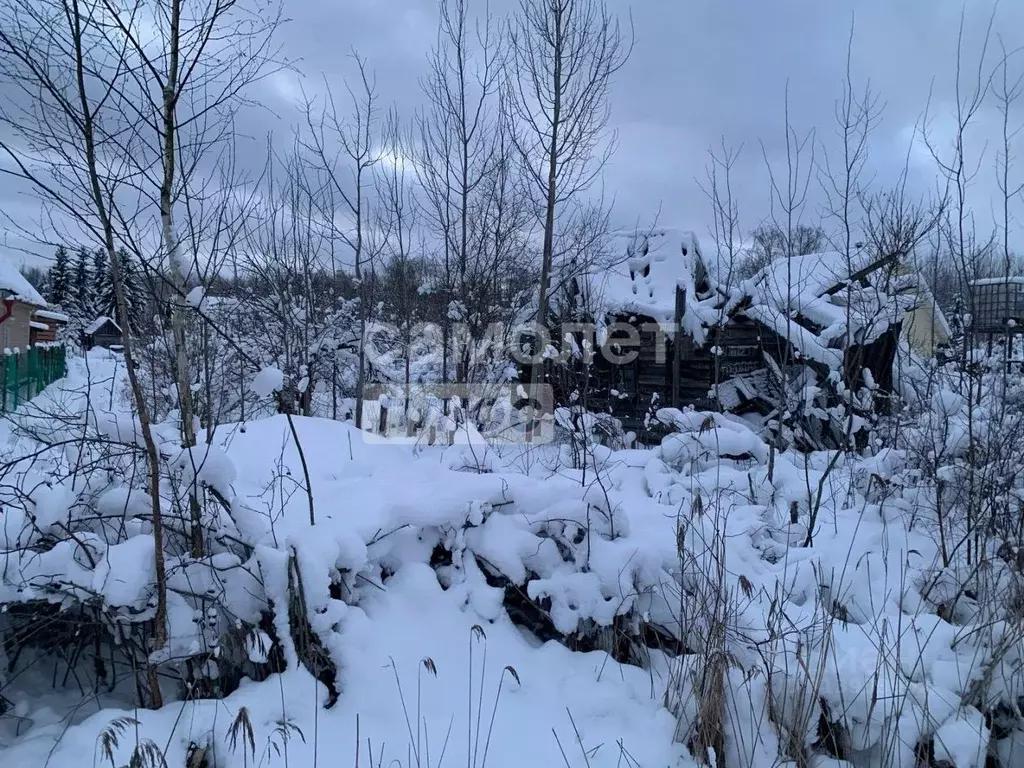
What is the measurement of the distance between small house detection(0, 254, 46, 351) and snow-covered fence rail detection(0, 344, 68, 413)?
848mm

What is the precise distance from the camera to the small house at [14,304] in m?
16.7

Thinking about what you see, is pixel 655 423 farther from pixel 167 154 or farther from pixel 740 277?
pixel 167 154

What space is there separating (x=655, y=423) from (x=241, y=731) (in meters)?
6.67

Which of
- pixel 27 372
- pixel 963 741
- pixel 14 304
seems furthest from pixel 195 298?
pixel 14 304

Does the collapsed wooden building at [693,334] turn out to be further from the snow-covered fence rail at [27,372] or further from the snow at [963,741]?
the snow-covered fence rail at [27,372]

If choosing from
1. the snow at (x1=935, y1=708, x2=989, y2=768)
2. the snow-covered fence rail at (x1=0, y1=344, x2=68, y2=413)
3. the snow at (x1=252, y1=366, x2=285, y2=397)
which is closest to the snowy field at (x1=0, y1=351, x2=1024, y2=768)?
the snow at (x1=935, y1=708, x2=989, y2=768)

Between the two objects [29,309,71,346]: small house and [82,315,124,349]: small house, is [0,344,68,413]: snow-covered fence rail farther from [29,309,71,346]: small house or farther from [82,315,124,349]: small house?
[29,309,71,346]: small house

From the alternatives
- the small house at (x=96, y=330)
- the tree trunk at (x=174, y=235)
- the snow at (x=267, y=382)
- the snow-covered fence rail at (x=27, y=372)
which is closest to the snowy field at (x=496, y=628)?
the tree trunk at (x=174, y=235)

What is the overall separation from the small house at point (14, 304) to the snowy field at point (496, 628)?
16184 millimetres

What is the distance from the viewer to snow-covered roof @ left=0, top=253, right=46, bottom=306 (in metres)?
16.4

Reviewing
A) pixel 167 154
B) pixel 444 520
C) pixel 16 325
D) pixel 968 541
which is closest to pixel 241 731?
pixel 444 520

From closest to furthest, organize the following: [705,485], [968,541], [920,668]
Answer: [920,668], [968,541], [705,485]

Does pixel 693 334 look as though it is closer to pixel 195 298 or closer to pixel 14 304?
pixel 195 298

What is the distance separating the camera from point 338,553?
3.01 meters
